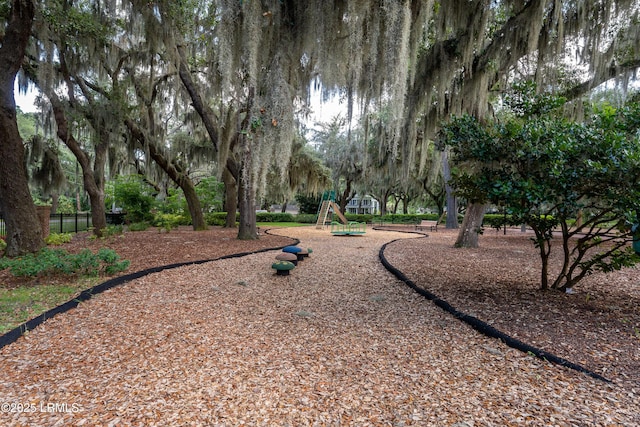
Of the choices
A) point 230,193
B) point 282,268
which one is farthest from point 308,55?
point 230,193

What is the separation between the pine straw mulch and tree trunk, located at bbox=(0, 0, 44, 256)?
249 centimetres

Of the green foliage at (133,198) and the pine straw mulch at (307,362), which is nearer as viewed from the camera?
the pine straw mulch at (307,362)

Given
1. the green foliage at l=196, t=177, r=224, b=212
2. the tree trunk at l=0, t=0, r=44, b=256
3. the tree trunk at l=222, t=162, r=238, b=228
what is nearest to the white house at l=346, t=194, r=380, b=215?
the green foliage at l=196, t=177, r=224, b=212

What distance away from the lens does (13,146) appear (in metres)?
4.94

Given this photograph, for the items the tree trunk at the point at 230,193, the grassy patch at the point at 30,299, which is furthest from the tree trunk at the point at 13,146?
the tree trunk at the point at 230,193

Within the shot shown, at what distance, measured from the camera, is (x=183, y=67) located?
7.80m

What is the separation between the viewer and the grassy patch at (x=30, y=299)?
2.84 meters

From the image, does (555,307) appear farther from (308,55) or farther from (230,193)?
(230,193)

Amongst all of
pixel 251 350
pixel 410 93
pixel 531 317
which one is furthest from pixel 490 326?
pixel 410 93

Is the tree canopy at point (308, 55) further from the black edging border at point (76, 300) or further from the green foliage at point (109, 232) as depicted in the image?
the black edging border at point (76, 300)

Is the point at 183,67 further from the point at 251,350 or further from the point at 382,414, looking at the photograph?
the point at 382,414

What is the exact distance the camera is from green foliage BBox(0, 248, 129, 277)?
380 cm

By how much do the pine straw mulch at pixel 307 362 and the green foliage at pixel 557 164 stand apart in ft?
3.19

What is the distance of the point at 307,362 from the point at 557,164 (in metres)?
2.54
